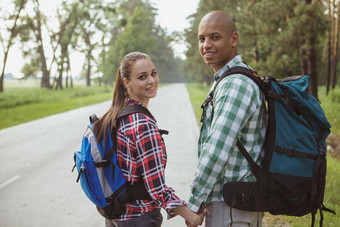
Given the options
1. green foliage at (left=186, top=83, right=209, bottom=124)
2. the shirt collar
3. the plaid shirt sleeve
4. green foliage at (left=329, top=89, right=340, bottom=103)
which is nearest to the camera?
the plaid shirt sleeve

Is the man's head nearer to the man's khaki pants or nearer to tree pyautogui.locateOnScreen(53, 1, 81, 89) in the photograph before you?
the man's khaki pants

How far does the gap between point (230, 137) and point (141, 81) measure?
2.48ft

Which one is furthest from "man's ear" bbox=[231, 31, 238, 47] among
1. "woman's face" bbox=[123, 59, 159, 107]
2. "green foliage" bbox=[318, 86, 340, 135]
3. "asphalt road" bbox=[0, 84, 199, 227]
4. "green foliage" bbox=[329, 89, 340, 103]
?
"green foliage" bbox=[329, 89, 340, 103]

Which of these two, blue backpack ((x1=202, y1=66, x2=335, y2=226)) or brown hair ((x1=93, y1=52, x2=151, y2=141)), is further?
brown hair ((x1=93, y1=52, x2=151, y2=141))

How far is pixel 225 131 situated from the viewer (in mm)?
1759

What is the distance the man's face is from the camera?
201 cm

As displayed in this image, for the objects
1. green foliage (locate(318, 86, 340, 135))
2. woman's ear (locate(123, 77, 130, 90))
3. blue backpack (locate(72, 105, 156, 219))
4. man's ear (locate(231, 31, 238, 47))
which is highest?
man's ear (locate(231, 31, 238, 47))

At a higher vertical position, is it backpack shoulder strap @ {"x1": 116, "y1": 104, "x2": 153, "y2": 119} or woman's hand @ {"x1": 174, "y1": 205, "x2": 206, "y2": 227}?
backpack shoulder strap @ {"x1": 116, "y1": 104, "x2": 153, "y2": 119}

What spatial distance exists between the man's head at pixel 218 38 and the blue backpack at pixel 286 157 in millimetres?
224

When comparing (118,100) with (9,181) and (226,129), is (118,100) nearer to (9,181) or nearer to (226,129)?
(226,129)

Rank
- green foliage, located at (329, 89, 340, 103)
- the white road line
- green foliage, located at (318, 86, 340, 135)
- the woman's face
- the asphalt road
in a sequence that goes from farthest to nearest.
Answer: green foliage, located at (329, 89, 340, 103), green foliage, located at (318, 86, 340, 135), the white road line, the asphalt road, the woman's face

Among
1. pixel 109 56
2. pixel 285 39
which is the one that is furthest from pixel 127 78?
pixel 109 56

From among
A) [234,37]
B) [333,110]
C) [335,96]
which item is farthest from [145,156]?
[335,96]

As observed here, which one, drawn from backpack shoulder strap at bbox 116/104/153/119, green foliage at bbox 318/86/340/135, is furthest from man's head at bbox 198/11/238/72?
green foliage at bbox 318/86/340/135
